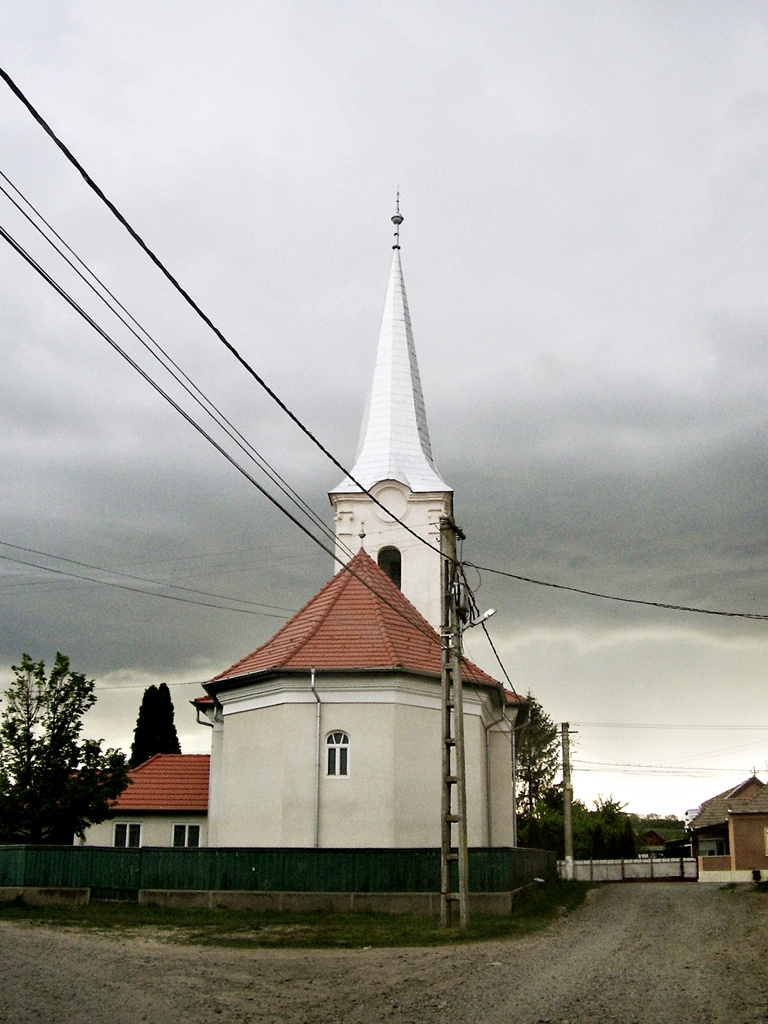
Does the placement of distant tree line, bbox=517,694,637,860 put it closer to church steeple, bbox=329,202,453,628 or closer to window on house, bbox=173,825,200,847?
church steeple, bbox=329,202,453,628

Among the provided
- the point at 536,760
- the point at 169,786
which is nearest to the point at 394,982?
the point at 169,786

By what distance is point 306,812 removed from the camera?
1075 inches

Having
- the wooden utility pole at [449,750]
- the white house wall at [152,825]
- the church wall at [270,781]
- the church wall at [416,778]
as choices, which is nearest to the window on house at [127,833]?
the white house wall at [152,825]

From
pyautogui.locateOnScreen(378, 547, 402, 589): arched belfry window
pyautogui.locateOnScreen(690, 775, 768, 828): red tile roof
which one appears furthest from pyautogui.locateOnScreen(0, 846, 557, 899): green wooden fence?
pyautogui.locateOnScreen(690, 775, 768, 828): red tile roof

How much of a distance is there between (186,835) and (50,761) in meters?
9.08

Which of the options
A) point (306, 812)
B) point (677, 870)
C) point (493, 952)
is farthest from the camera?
point (677, 870)

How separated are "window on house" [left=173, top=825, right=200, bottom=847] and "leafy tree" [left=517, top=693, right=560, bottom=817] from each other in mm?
42098

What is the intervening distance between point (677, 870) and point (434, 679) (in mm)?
34446

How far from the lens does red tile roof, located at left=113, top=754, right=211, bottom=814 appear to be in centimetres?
3653

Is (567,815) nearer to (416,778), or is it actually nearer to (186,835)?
(186,835)

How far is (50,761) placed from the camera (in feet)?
93.5

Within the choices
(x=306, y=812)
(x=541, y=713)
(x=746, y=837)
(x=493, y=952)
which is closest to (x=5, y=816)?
(x=306, y=812)

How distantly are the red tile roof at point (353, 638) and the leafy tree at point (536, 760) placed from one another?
44682 millimetres

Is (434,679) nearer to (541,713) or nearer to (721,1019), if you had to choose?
(721,1019)
